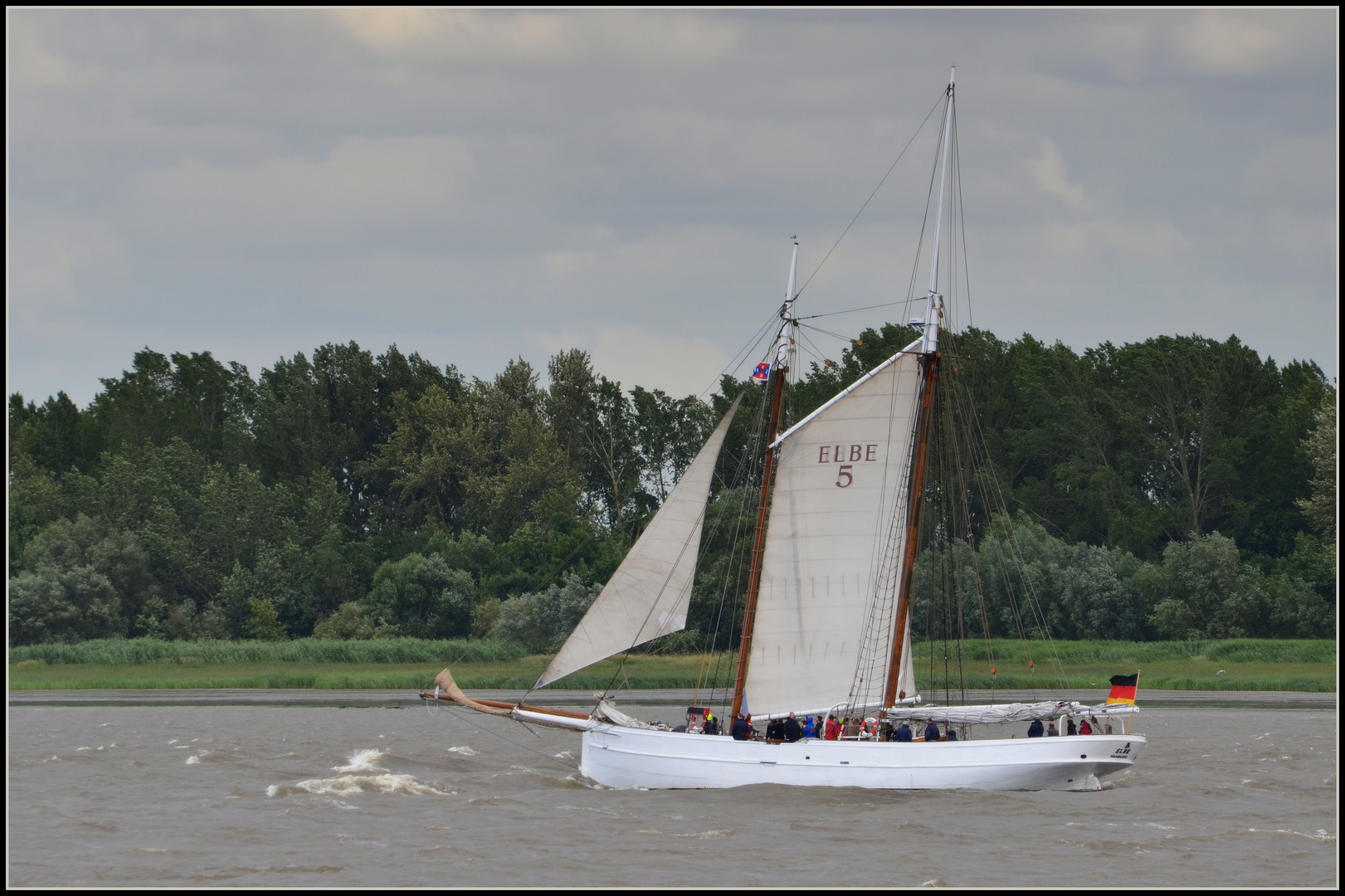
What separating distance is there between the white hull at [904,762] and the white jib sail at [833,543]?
2921 mm

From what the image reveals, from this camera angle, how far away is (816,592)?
44.3 m

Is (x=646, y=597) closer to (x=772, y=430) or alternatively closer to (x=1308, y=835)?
(x=772, y=430)

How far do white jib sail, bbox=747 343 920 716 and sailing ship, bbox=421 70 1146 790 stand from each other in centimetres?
3

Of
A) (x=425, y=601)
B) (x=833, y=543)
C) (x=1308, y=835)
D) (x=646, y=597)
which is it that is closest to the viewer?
(x=1308, y=835)

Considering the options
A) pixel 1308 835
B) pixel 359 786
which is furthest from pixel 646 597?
pixel 1308 835

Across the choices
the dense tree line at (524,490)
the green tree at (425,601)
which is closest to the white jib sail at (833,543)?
the dense tree line at (524,490)

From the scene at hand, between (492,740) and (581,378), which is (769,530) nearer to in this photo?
(492,740)

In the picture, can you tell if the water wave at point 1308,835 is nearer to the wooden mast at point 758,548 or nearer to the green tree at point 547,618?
the wooden mast at point 758,548

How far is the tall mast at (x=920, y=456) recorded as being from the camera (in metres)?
43.9

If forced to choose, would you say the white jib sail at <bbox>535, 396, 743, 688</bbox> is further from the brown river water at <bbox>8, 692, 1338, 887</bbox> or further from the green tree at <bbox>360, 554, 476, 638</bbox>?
the green tree at <bbox>360, 554, 476, 638</bbox>

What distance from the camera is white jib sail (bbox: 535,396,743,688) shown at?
138 ft

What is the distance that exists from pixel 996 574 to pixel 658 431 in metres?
41.9

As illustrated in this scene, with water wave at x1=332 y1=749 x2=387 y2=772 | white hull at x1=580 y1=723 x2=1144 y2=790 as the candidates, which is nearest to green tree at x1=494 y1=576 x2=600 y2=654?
water wave at x1=332 y1=749 x2=387 y2=772

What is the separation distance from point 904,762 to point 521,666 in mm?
43625
